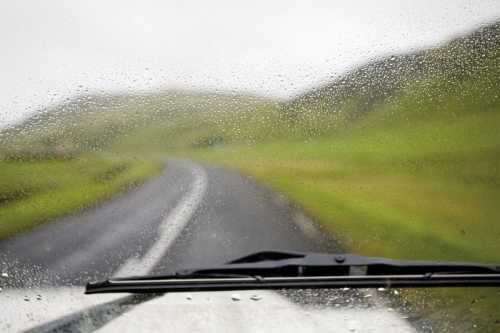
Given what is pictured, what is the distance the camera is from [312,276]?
273 cm

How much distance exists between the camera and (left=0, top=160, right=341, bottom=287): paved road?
9.80 feet

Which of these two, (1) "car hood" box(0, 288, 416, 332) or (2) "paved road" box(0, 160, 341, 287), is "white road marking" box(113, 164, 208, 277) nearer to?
→ (2) "paved road" box(0, 160, 341, 287)

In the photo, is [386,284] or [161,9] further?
[161,9]

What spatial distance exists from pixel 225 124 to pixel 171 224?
703 mm

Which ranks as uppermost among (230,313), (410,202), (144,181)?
(410,202)

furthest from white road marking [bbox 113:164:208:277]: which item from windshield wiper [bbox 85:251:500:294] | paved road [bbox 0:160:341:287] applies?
windshield wiper [bbox 85:251:500:294]

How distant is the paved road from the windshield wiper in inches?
6.0

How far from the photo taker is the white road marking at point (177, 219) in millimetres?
3029

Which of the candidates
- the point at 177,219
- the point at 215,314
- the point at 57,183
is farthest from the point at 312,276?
the point at 57,183

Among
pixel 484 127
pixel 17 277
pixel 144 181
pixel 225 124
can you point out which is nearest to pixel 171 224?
pixel 144 181

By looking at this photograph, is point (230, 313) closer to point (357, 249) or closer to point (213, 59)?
point (357, 249)

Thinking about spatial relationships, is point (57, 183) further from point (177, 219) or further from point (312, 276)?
point (312, 276)

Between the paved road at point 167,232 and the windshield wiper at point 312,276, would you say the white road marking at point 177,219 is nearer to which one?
the paved road at point 167,232

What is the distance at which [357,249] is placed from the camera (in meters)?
3.06
